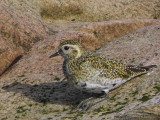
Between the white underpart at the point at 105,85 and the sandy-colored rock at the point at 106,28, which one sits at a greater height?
the sandy-colored rock at the point at 106,28

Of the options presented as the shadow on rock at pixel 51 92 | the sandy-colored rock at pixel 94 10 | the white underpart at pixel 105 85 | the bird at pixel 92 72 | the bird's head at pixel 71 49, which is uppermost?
the sandy-colored rock at pixel 94 10

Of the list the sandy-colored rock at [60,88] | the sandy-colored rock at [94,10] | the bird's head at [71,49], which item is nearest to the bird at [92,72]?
the bird's head at [71,49]

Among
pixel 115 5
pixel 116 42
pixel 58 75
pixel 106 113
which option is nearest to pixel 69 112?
pixel 106 113

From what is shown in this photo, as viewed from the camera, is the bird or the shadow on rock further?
the shadow on rock

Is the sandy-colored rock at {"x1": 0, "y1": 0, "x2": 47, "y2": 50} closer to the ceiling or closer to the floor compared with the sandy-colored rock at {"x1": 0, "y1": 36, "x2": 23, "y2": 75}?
closer to the ceiling

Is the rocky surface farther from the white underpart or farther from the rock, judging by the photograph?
the white underpart

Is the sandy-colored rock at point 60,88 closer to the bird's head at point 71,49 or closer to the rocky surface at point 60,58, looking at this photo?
the rocky surface at point 60,58

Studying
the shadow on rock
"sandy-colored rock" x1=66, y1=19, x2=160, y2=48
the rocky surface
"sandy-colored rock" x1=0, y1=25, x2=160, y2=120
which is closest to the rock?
the rocky surface

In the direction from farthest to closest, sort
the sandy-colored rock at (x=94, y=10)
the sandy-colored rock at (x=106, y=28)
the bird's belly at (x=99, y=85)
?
the sandy-colored rock at (x=94, y=10)
the sandy-colored rock at (x=106, y=28)
the bird's belly at (x=99, y=85)
